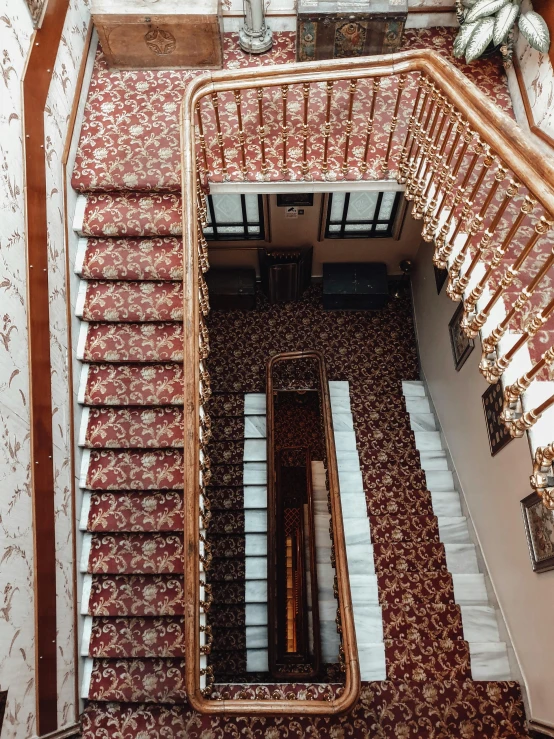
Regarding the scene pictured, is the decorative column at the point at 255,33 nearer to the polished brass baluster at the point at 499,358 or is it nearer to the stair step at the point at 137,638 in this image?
the polished brass baluster at the point at 499,358

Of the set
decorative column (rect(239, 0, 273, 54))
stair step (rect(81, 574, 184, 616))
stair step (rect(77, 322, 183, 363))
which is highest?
decorative column (rect(239, 0, 273, 54))

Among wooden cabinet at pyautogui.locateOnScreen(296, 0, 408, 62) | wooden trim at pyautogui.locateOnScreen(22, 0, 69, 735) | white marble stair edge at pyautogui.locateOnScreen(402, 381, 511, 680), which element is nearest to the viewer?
wooden trim at pyautogui.locateOnScreen(22, 0, 69, 735)

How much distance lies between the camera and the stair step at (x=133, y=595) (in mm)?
3799

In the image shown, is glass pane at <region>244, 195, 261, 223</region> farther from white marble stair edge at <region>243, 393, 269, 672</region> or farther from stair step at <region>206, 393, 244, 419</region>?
white marble stair edge at <region>243, 393, 269, 672</region>

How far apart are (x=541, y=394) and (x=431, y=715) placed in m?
2.53

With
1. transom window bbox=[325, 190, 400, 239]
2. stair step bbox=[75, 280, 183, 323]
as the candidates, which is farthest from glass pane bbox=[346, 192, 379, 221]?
stair step bbox=[75, 280, 183, 323]

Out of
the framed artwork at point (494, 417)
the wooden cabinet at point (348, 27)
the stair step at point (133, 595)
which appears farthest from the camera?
the wooden cabinet at point (348, 27)

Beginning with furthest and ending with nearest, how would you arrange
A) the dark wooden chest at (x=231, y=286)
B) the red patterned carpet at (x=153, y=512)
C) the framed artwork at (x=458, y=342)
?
the dark wooden chest at (x=231, y=286)
the framed artwork at (x=458, y=342)
the red patterned carpet at (x=153, y=512)

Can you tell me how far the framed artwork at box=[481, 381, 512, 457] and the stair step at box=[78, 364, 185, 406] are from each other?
253 cm

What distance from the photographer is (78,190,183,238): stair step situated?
4184 millimetres

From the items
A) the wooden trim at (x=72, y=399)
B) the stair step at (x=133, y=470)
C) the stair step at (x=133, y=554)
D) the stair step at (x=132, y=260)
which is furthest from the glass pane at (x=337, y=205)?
the stair step at (x=133, y=554)

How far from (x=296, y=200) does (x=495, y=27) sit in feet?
8.51

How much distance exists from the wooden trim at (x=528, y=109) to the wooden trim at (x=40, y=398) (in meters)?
3.79

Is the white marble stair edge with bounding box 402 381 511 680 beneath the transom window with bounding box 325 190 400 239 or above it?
beneath
